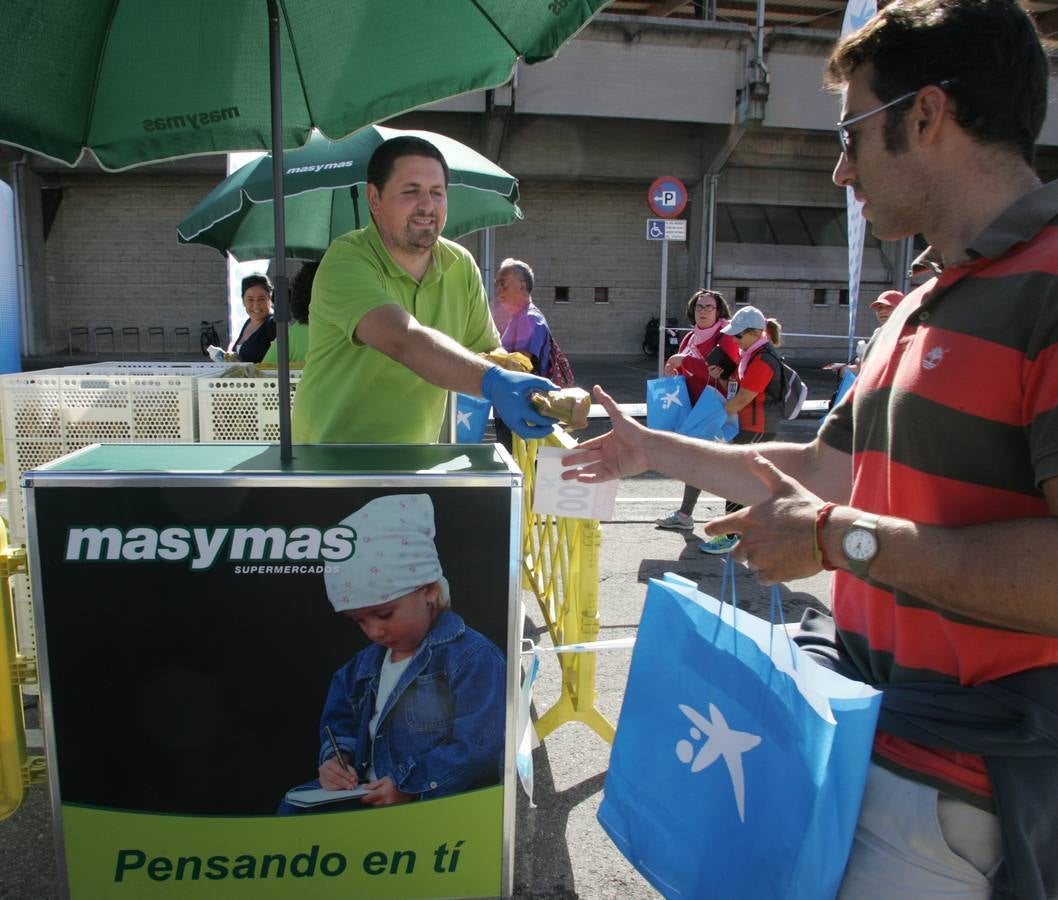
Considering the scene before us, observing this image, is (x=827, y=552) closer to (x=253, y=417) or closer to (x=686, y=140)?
(x=253, y=417)

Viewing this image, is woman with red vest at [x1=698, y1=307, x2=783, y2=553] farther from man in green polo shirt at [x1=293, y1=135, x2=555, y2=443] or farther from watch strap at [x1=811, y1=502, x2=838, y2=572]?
watch strap at [x1=811, y1=502, x2=838, y2=572]

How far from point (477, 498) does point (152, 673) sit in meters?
0.92

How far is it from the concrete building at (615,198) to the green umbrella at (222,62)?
17928 mm

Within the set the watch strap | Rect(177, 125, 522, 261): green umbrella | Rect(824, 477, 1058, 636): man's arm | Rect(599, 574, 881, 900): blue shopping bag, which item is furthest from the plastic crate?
Rect(824, 477, 1058, 636): man's arm

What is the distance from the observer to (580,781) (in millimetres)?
3264

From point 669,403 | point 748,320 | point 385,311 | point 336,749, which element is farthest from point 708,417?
point 336,749

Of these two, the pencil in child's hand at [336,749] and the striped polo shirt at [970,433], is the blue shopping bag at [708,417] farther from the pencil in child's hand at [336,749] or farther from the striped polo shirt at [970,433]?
the striped polo shirt at [970,433]

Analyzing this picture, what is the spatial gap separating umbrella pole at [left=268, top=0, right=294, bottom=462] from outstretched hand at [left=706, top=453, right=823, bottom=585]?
52.4 inches

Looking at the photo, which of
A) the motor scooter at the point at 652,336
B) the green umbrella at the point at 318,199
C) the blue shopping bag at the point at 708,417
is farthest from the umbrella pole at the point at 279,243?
the motor scooter at the point at 652,336

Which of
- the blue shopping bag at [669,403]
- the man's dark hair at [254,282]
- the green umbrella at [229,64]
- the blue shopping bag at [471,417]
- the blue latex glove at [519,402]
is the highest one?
the green umbrella at [229,64]

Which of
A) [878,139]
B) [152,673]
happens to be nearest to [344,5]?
[878,139]

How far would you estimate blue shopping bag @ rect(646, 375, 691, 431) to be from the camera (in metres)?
6.57

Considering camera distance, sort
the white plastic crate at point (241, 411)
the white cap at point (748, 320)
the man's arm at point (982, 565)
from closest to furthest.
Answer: the man's arm at point (982, 565)
the white plastic crate at point (241, 411)
the white cap at point (748, 320)

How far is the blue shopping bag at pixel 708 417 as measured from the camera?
638 cm
